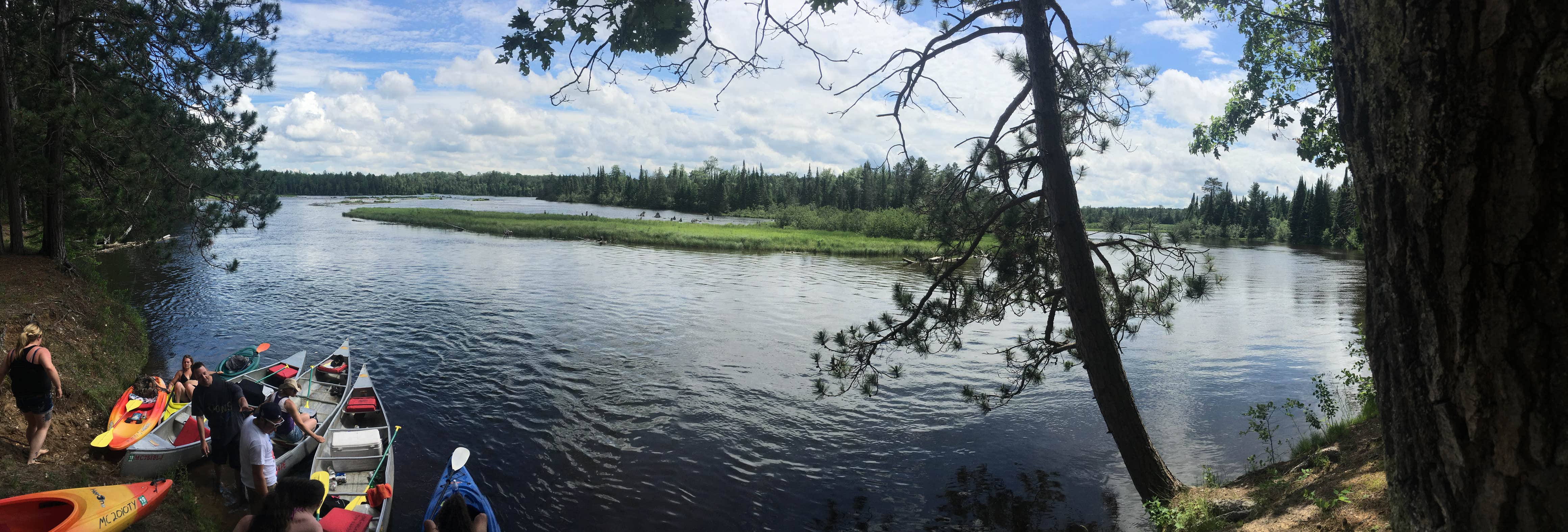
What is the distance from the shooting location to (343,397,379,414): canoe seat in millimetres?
11352

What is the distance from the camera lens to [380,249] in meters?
Answer: 44.7

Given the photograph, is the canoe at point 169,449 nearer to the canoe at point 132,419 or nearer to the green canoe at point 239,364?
the canoe at point 132,419

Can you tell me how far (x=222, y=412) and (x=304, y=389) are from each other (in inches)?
172

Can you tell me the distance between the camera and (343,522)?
7.79 meters

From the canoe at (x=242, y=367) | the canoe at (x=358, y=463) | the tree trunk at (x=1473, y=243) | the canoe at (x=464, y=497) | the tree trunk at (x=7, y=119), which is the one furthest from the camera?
the tree trunk at (x=7, y=119)

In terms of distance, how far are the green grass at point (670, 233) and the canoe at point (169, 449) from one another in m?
35.3

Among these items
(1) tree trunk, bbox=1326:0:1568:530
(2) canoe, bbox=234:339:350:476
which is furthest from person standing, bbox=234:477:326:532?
(1) tree trunk, bbox=1326:0:1568:530

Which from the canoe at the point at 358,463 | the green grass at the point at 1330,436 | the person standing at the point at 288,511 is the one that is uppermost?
the person standing at the point at 288,511

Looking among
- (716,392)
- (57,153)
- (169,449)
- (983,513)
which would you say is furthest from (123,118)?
(983,513)

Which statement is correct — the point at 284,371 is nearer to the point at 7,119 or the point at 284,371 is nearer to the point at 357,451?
the point at 357,451

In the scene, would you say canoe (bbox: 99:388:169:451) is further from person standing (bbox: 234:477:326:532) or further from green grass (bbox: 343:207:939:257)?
green grass (bbox: 343:207:939:257)

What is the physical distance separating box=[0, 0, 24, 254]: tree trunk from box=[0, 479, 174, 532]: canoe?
Answer: 369 inches

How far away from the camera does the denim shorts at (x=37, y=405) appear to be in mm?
7773

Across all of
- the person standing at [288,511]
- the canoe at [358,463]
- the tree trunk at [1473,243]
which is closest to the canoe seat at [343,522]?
the canoe at [358,463]
